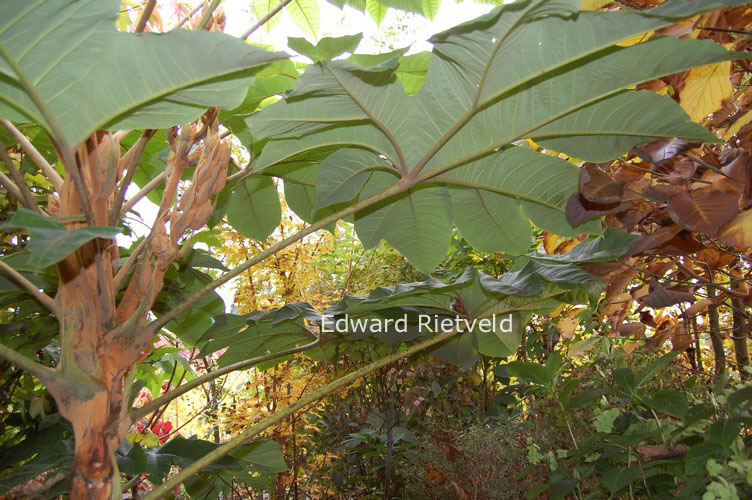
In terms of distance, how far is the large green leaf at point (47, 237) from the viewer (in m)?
0.46

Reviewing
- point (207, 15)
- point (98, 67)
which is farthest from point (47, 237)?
point (207, 15)

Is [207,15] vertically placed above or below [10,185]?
above

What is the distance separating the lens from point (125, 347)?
773 millimetres

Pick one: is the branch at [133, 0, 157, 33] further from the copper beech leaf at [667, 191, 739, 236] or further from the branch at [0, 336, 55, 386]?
the copper beech leaf at [667, 191, 739, 236]

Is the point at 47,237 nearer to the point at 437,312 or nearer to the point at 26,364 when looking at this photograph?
the point at 26,364

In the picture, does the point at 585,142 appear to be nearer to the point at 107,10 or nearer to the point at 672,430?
the point at 672,430

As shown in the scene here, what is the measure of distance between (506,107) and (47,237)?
0.63m

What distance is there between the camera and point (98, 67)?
62cm

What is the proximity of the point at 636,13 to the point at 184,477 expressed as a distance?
851 millimetres

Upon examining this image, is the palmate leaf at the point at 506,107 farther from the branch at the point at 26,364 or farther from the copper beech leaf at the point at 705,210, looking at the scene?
the branch at the point at 26,364

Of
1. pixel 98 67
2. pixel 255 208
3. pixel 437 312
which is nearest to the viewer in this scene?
pixel 98 67

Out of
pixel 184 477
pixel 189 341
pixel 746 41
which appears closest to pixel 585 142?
pixel 746 41

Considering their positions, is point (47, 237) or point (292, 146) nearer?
point (47, 237)

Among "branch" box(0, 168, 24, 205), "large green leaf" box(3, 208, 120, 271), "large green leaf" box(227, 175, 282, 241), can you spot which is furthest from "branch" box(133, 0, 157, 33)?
"large green leaf" box(227, 175, 282, 241)
